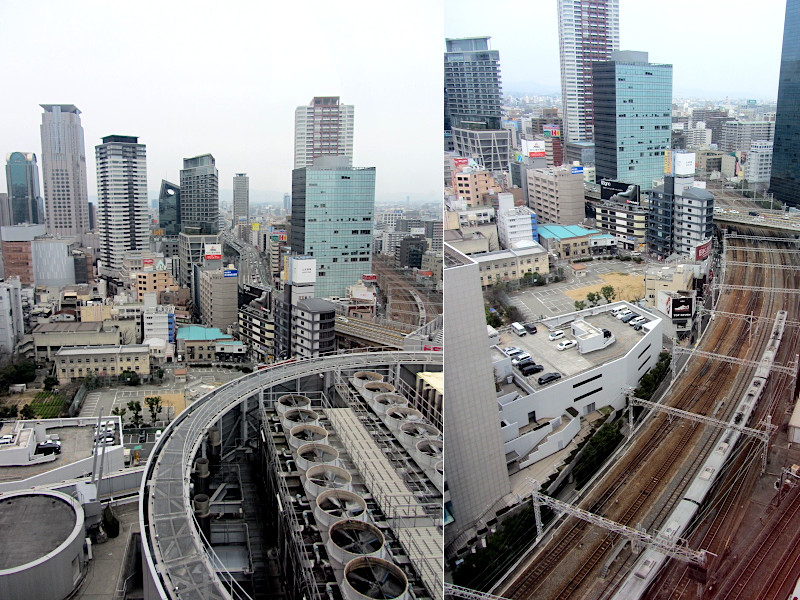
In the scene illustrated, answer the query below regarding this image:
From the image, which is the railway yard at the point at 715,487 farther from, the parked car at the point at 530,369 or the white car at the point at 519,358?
the white car at the point at 519,358

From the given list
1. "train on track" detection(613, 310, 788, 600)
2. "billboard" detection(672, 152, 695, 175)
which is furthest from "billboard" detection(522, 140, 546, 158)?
"train on track" detection(613, 310, 788, 600)

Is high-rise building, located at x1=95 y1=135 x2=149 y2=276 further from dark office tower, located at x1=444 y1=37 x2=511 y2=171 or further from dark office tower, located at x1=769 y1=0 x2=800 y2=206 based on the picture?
dark office tower, located at x1=769 y1=0 x2=800 y2=206

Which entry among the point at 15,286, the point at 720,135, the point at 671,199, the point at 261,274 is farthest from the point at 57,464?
the point at 261,274

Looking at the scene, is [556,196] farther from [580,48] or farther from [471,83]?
[580,48]

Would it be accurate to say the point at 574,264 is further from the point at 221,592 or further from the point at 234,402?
the point at 221,592

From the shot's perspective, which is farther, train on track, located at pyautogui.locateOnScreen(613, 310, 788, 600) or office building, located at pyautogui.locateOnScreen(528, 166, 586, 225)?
office building, located at pyautogui.locateOnScreen(528, 166, 586, 225)
